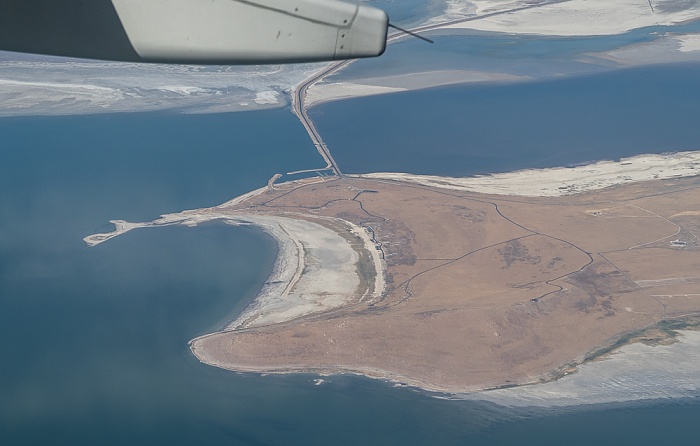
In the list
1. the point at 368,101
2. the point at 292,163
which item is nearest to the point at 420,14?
the point at 368,101

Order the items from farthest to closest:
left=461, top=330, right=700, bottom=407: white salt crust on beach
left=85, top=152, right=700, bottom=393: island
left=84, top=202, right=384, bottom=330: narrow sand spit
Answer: left=84, top=202, right=384, bottom=330: narrow sand spit, left=85, top=152, right=700, bottom=393: island, left=461, top=330, right=700, bottom=407: white salt crust on beach

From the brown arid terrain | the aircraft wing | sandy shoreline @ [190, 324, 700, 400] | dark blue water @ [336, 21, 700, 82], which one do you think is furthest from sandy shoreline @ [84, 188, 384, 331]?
the aircraft wing

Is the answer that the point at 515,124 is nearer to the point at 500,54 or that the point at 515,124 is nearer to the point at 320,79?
the point at 500,54

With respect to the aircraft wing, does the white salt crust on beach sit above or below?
below

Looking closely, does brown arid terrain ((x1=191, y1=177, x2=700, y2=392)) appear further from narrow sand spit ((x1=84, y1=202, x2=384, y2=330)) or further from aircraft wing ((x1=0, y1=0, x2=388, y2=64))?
aircraft wing ((x1=0, y1=0, x2=388, y2=64))

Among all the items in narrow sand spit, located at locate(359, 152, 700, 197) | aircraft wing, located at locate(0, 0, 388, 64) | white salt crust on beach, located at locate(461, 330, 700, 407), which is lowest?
white salt crust on beach, located at locate(461, 330, 700, 407)

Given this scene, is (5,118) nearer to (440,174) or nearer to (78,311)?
(78,311)

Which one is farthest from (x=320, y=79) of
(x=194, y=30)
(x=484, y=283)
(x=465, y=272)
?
(x=194, y=30)
